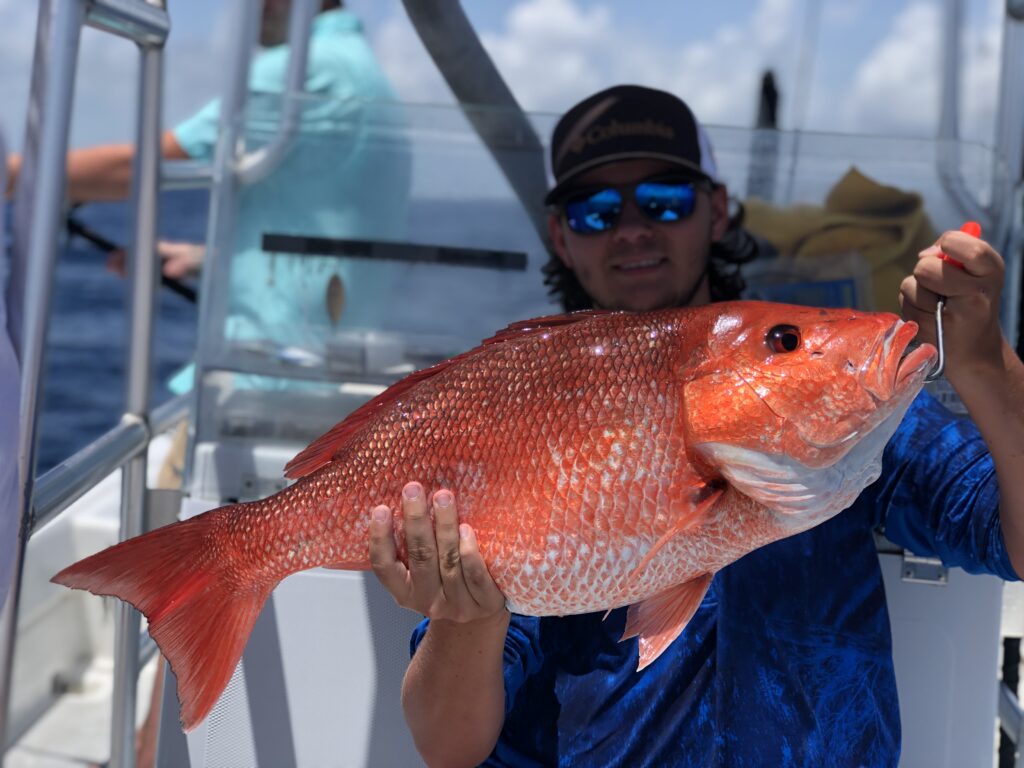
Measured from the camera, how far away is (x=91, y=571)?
4.32ft

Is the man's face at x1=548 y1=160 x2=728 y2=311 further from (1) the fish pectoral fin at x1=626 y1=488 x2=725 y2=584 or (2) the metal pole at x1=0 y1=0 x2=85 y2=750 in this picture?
(2) the metal pole at x1=0 y1=0 x2=85 y2=750

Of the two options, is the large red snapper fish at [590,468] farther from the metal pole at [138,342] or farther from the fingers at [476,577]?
the metal pole at [138,342]

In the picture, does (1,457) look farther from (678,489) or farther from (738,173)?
(738,173)

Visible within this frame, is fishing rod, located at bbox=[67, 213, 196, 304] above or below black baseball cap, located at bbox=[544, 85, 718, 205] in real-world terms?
below

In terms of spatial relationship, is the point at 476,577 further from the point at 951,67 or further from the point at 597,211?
the point at 951,67

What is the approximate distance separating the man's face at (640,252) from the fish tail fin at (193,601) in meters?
0.99

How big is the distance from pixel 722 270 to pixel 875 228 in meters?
0.37

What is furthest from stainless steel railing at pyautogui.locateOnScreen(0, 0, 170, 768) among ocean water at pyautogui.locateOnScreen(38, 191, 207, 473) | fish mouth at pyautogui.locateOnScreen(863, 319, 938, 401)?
ocean water at pyautogui.locateOnScreen(38, 191, 207, 473)

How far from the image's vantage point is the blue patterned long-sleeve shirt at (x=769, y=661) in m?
1.60

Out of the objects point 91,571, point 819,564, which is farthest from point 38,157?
point 819,564

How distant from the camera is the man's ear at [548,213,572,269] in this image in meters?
2.21

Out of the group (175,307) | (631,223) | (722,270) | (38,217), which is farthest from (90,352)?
(38,217)

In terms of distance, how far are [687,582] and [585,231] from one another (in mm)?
951

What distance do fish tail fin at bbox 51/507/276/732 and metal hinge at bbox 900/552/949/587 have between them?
1262 millimetres
